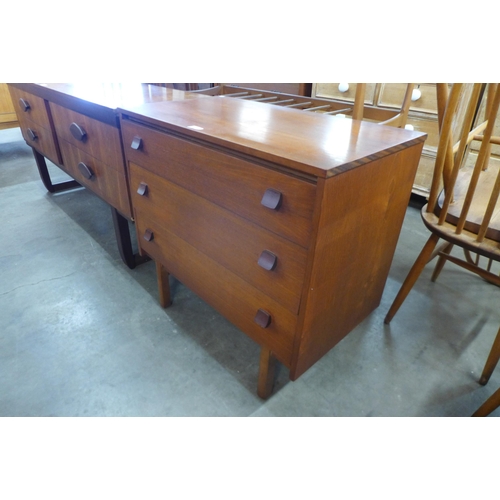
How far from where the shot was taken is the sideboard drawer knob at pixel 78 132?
1.31 metres

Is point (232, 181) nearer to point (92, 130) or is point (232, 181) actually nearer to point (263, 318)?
point (263, 318)

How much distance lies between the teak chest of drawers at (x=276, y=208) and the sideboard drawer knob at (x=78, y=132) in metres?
0.35

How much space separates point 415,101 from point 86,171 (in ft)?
5.33

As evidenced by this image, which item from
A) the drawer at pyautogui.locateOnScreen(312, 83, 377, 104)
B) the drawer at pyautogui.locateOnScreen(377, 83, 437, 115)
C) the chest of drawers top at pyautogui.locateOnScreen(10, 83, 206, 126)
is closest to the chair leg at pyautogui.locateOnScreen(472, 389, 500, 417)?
the chest of drawers top at pyautogui.locateOnScreen(10, 83, 206, 126)

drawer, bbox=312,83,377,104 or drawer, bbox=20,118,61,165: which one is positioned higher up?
drawer, bbox=312,83,377,104

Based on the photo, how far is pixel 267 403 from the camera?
990 millimetres

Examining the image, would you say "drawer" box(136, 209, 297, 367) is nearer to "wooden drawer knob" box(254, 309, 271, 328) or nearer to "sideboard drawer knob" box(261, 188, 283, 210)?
"wooden drawer knob" box(254, 309, 271, 328)

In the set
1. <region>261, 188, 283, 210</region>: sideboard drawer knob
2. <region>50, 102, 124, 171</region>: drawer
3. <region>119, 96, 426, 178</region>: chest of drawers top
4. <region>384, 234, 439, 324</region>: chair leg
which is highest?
<region>119, 96, 426, 178</region>: chest of drawers top

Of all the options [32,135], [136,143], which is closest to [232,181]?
[136,143]

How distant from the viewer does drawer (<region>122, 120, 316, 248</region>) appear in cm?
65

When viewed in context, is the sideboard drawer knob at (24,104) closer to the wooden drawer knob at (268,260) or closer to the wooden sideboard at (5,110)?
the wooden sideboard at (5,110)

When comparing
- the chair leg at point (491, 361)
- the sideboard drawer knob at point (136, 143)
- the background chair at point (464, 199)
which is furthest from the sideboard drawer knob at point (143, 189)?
the chair leg at point (491, 361)

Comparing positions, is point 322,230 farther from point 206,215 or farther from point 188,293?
point 188,293
